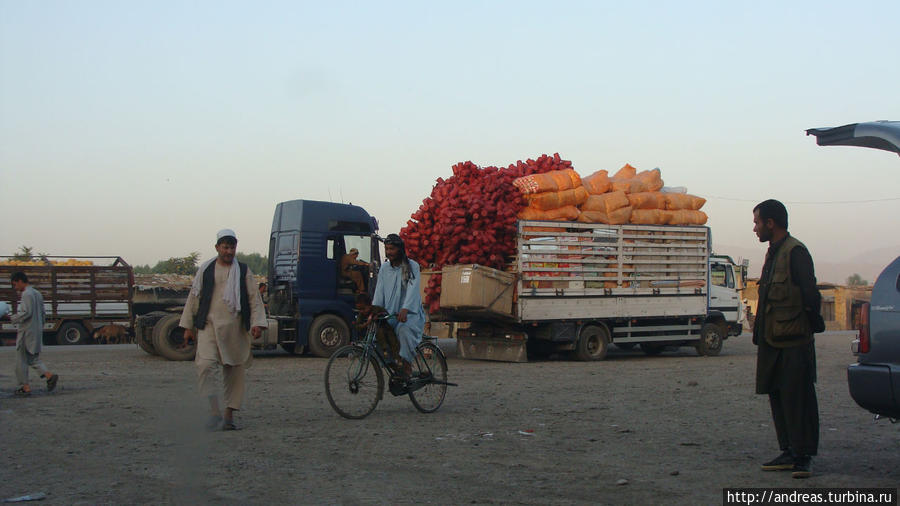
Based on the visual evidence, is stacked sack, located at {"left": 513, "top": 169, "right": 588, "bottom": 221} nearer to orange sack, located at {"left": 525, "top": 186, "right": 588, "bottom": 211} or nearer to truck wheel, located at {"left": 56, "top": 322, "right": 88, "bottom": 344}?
orange sack, located at {"left": 525, "top": 186, "right": 588, "bottom": 211}

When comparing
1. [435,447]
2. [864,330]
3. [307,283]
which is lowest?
[435,447]

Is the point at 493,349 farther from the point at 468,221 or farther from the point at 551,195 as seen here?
the point at 551,195

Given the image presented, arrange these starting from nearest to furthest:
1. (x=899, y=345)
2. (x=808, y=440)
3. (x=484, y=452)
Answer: (x=899, y=345)
(x=808, y=440)
(x=484, y=452)

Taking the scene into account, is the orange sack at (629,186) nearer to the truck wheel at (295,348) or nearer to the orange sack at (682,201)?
the orange sack at (682,201)

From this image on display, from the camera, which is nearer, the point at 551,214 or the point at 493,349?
the point at 551,214

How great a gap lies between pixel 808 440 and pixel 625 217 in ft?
37.8

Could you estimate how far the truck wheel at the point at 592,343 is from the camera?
17.8m

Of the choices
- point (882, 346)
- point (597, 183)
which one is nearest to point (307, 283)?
point (597, 183)

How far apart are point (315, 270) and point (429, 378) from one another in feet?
29.5

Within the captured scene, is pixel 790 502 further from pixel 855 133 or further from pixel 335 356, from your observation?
pixel 335 356

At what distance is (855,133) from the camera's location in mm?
6695

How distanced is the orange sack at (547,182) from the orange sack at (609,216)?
2.03 feet

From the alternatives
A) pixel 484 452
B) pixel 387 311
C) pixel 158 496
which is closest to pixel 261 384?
pixel 387 311

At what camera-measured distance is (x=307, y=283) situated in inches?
731
